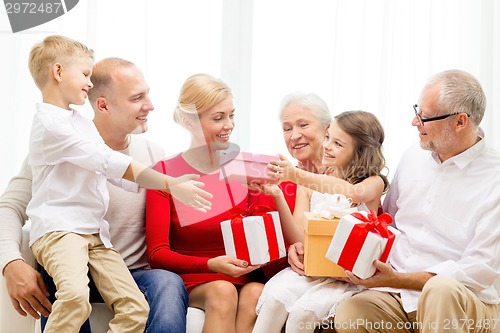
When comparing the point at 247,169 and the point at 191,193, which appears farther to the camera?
the point at 247,169

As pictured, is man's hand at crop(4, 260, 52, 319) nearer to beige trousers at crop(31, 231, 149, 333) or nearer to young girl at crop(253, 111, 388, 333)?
beige trousers at crop(31, 231, 149, 333)

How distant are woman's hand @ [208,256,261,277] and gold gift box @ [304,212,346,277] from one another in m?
0.20

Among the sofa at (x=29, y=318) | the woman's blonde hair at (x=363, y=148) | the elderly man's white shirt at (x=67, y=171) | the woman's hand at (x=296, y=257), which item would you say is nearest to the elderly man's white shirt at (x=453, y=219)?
the woman's blonde hair at (x=363, y=148)

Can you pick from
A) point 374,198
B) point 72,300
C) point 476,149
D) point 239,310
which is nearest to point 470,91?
point 476,149

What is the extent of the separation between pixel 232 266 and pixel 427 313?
0.68m

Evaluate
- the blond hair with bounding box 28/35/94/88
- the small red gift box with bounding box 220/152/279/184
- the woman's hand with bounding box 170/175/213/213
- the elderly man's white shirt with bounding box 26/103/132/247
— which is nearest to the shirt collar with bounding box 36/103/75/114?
the elderly man's white shirt with bounding box 26/103/132/247

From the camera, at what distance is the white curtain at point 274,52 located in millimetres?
3396

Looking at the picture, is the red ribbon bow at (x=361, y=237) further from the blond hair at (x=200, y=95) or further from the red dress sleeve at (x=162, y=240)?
the blond hair at (x=200, y=95)

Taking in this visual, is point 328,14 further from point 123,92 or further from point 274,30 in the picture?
point 123,92

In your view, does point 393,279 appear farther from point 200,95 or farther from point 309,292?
point 200,95

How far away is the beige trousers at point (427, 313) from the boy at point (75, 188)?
62 cm

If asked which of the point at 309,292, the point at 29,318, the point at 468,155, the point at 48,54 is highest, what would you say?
the point at 48,54

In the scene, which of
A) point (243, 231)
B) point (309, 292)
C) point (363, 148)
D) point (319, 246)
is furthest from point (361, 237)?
point (363, 148)

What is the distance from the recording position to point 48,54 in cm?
233
